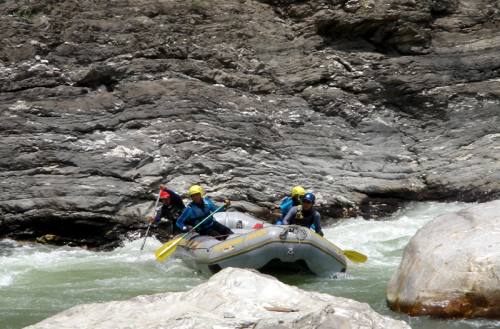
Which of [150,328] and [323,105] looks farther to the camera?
[323,105]

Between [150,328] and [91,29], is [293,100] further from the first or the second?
[150,328]

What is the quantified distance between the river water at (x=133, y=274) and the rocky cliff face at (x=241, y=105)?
96cm

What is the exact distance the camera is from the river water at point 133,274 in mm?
7137

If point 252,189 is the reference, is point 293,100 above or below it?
Answer: above

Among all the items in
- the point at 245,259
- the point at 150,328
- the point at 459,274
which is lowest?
the point at 245,259

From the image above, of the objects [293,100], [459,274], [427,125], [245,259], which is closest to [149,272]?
[245,259]

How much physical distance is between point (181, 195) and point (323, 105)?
16.3 ft

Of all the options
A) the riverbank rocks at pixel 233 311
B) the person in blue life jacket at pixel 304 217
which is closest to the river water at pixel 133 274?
the person in blue life jacket at pixel 304 217

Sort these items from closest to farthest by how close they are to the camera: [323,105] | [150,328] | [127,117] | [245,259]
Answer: [150,328], [245,259], [127,117], [323,105]

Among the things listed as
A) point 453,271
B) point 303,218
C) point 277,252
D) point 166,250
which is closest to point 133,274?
point 166,250

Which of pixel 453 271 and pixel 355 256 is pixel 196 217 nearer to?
pixel 355 256

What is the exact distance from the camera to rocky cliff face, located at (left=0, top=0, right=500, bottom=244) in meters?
13.9

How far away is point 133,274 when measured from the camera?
9.65 metres

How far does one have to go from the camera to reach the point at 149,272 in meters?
9.80
